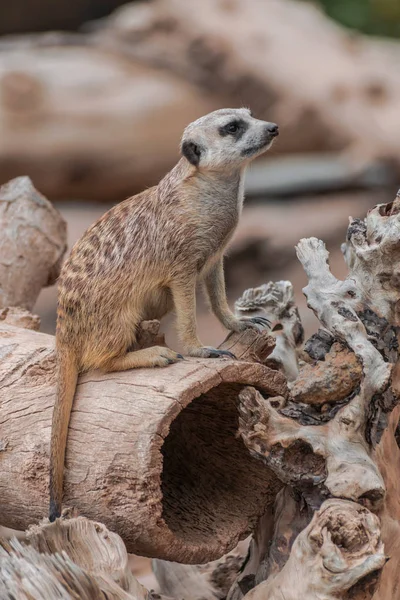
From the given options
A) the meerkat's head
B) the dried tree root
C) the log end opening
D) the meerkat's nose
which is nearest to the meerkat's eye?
the meerkat's head

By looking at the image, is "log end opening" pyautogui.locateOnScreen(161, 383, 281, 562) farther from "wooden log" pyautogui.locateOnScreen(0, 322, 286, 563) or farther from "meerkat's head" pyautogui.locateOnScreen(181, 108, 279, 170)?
"meerkat's head" pyautogui.locateOnScreen(181, 108, 279, 170)

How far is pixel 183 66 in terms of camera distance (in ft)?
21.2

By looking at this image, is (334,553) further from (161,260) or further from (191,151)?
(191,151)

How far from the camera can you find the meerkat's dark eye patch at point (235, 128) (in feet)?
8.00

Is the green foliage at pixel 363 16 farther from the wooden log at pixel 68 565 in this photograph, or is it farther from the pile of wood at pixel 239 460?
the wooden log at pixel 68 565

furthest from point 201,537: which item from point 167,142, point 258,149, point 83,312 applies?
point 167,142

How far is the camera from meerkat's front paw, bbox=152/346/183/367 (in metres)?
2.14

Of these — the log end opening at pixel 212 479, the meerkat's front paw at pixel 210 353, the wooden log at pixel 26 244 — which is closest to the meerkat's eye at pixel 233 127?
the meerkat's front paw at pixel 210 353

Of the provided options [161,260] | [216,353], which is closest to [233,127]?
[161,260]

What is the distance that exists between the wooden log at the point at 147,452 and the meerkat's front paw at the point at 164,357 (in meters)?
0.03

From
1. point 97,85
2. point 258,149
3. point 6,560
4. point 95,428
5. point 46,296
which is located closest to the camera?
point 6,560

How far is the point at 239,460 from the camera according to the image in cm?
229

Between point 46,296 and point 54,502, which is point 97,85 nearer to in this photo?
point 46,296

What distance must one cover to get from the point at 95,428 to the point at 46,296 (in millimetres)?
4936
